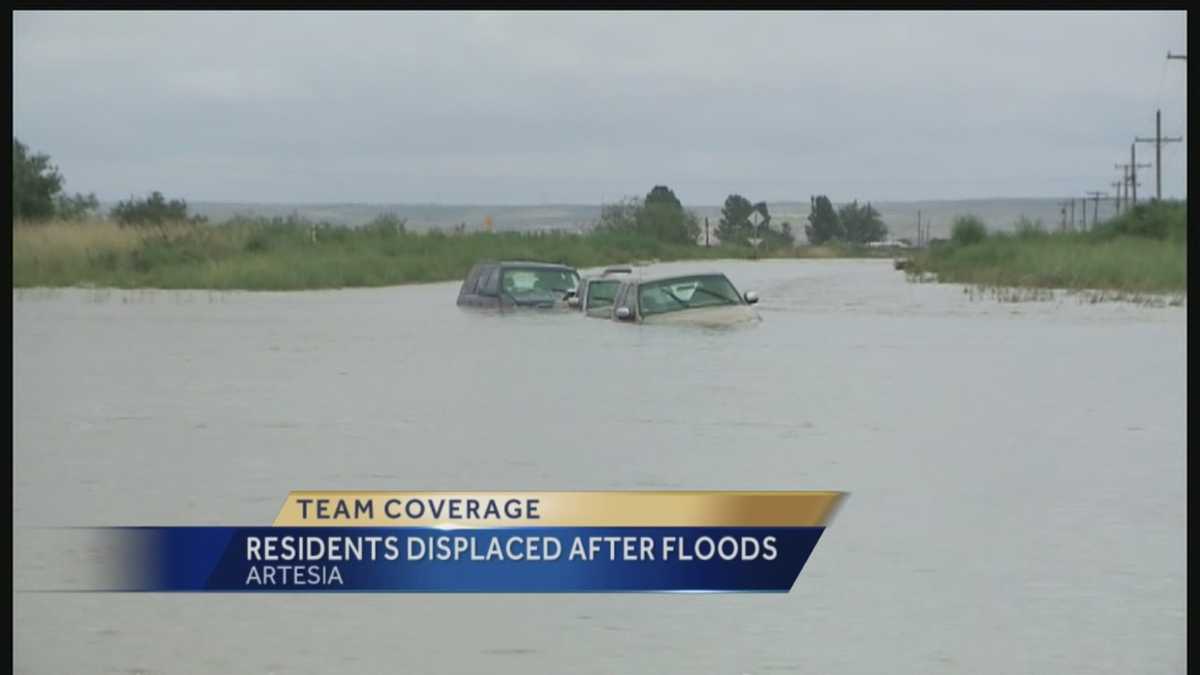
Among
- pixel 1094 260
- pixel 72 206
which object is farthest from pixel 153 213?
pixel 1094 260

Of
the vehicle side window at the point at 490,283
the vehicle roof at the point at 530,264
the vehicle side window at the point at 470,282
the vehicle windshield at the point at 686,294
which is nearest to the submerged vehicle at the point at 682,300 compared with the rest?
the vehicle windshield at the point at 686,294

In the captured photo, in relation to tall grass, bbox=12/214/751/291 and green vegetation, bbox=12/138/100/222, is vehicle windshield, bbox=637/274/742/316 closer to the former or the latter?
tall grass, bbox=12/214/751/291

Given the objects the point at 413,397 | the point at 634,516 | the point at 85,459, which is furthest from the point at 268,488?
the point at 413,397

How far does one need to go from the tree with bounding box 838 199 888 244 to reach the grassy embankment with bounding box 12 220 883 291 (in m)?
0.17

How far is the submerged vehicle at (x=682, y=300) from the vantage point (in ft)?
34.5

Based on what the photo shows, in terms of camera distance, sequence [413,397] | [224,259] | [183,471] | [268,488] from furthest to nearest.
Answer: [224,259]
[413,397]
[183,471]
[268,488]

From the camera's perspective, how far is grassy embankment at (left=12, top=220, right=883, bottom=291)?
31.3 ft

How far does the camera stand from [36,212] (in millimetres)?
9625

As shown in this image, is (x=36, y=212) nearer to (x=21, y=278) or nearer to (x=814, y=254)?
(x=21, y=278)

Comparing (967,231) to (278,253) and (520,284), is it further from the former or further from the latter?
(278,253)

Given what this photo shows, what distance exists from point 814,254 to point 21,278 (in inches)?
173

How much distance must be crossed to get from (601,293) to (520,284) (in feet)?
1.93

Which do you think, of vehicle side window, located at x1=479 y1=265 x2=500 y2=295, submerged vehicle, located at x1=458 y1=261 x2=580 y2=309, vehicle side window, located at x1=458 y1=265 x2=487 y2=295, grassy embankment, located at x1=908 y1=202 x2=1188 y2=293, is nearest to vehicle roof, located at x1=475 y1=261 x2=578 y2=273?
submerged vehicle, located at x1=458 y1=261 x2=580 y2=309

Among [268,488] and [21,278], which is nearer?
[268,488]
